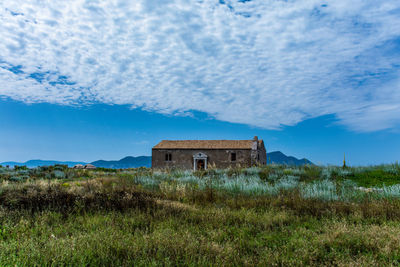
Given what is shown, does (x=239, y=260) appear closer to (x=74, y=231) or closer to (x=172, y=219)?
(x=172, y=219)

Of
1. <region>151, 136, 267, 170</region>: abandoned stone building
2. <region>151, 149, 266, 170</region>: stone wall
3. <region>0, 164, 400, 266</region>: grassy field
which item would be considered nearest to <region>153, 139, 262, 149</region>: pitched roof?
<region>151, 136, 267, 170</region>: abandoned stone building

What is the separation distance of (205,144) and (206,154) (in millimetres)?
1859

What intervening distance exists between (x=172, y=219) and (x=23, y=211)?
347 cm

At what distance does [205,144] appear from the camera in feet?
130

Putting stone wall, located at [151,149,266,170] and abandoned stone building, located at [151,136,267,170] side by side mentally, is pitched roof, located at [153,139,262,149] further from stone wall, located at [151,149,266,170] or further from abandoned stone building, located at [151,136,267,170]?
stone wall, located at [151,149,266,170]

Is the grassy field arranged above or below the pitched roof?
below

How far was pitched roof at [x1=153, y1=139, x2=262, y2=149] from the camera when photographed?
38438 mm

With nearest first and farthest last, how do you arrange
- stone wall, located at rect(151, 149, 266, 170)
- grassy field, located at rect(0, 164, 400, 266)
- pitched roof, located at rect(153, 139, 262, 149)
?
grassy field, located at rect(0, 164, 400, 266), stone wall, located at rect(151, 149, 266, 170), pitched roof, located at rect(153, 139, 262, 149)

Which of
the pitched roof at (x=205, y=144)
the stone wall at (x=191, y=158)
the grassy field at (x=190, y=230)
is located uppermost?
the pitched roof at (x=205, y=144)

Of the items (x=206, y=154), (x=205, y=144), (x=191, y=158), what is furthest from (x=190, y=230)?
(x=205, y=144)

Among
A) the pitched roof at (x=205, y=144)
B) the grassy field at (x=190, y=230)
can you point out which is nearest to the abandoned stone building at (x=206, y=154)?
the pitched roof at (x=205, y=144)

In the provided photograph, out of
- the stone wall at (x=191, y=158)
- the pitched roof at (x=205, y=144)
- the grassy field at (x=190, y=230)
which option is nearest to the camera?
the grassy field at (x=190, y=230)

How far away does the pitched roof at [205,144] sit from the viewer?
38438 mm

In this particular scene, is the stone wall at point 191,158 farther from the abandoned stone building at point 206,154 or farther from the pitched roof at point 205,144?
the pitched roof at point 205,144
